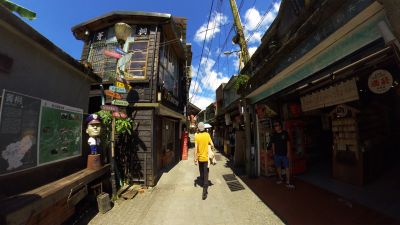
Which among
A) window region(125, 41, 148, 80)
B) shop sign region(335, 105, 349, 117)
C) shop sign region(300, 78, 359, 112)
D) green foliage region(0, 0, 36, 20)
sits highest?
window region(125, 41, 148, 80)

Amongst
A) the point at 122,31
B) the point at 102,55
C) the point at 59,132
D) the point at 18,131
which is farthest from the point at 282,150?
the point at 102,55

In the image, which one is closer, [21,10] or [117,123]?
[21,10]

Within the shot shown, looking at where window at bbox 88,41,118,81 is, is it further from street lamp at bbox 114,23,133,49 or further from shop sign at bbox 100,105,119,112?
shop sign at bbox 100,105,119,112

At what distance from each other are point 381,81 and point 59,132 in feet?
22.5

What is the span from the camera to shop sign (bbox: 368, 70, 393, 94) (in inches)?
152

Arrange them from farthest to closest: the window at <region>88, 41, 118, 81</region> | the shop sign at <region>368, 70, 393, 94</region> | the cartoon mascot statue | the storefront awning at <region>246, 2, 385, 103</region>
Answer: the window at <region>88, 41, 118, 81</region>
the cartoon mascot statue
the shop sign at <region>368, 70, 393, 94</region>
the storefront awning at <region>246, 2, 385, 103</region>

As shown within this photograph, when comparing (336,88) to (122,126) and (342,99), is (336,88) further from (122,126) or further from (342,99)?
(122,126)

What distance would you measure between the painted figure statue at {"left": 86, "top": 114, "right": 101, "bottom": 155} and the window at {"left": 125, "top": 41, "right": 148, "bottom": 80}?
130 inches

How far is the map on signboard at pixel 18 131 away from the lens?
3.34 m

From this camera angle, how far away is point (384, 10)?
92.0 inches

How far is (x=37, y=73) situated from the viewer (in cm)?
434

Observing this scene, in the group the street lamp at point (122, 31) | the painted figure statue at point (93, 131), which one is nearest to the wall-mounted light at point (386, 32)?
the painted figure statue at point (93, 131)

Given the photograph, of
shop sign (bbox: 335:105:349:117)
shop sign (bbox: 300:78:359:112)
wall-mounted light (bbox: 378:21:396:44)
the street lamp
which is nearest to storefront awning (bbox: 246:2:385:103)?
wall-mounted light (bbox: 378:21:396:44)

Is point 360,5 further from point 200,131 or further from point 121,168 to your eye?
point 121,168
